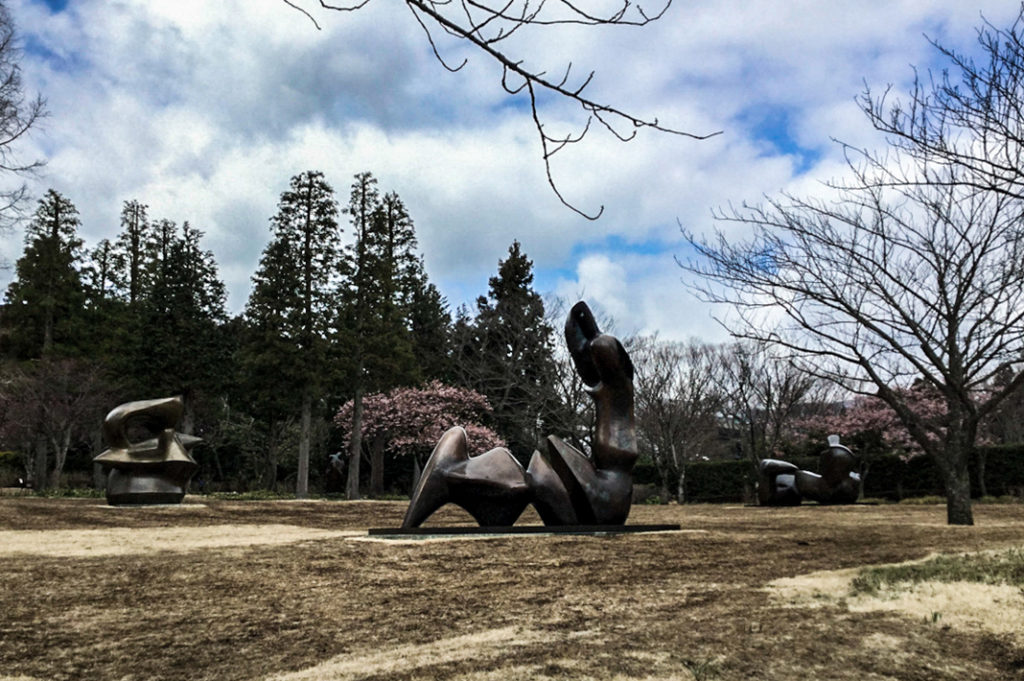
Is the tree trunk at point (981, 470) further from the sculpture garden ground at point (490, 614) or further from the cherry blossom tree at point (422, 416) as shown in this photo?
the sculpture garden ground at point (490, 614)

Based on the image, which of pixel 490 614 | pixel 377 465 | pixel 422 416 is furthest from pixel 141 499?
pixel 377 465

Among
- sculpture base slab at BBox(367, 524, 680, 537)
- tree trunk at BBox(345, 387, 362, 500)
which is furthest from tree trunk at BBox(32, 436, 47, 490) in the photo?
sculpture base slab at BBox(367, 524, 680, 537)

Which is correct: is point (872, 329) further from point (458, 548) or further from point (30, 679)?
point (30, 679)

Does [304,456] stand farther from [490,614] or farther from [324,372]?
[490,614]

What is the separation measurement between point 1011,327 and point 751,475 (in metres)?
18.0

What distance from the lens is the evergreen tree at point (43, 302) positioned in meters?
30.8

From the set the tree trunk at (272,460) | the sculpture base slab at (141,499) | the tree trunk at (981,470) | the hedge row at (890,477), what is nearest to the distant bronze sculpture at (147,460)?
the sculpture base slab at (141,499)

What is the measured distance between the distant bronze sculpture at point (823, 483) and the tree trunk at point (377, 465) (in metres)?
17.2

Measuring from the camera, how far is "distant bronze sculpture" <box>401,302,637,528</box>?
9477 millimetres

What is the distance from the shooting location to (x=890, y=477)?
2747 centimetres

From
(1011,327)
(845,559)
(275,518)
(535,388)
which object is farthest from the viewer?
(535,388)

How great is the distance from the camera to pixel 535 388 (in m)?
28.5

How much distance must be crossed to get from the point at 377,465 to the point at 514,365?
8.30 m

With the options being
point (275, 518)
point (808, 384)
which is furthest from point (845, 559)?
point (808, 384)
